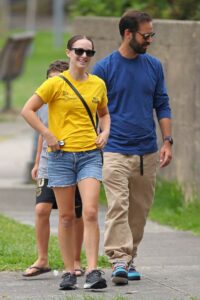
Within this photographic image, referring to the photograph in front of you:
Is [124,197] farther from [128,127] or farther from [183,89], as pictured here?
[183,89]

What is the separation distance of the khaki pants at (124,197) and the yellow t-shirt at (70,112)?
18.3 inches

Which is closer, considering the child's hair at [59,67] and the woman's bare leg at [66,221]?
the woman's bare leg at [66,221]

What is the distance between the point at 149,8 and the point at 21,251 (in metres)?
5.96

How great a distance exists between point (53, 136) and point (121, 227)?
0.87 meters

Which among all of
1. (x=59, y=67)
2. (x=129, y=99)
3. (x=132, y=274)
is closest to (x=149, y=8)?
(x=59, y=67)

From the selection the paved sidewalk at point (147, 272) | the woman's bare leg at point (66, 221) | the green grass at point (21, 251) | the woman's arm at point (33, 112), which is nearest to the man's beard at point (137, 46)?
A: the woman's arm at point (33, 112)

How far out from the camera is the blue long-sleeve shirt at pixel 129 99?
8.45m

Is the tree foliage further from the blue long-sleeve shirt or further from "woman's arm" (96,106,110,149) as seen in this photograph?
"woman's arm" (96,106,110,149)

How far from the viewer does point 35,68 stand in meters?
33.8

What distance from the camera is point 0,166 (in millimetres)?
16203

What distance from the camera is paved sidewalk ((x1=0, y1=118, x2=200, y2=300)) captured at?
7863mm

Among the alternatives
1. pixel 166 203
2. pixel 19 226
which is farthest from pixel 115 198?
pixel 166 203

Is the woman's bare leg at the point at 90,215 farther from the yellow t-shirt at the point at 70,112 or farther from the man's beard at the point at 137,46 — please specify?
the man's beard at the point at 137,46

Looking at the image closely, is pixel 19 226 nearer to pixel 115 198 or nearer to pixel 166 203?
pixel 166 203
